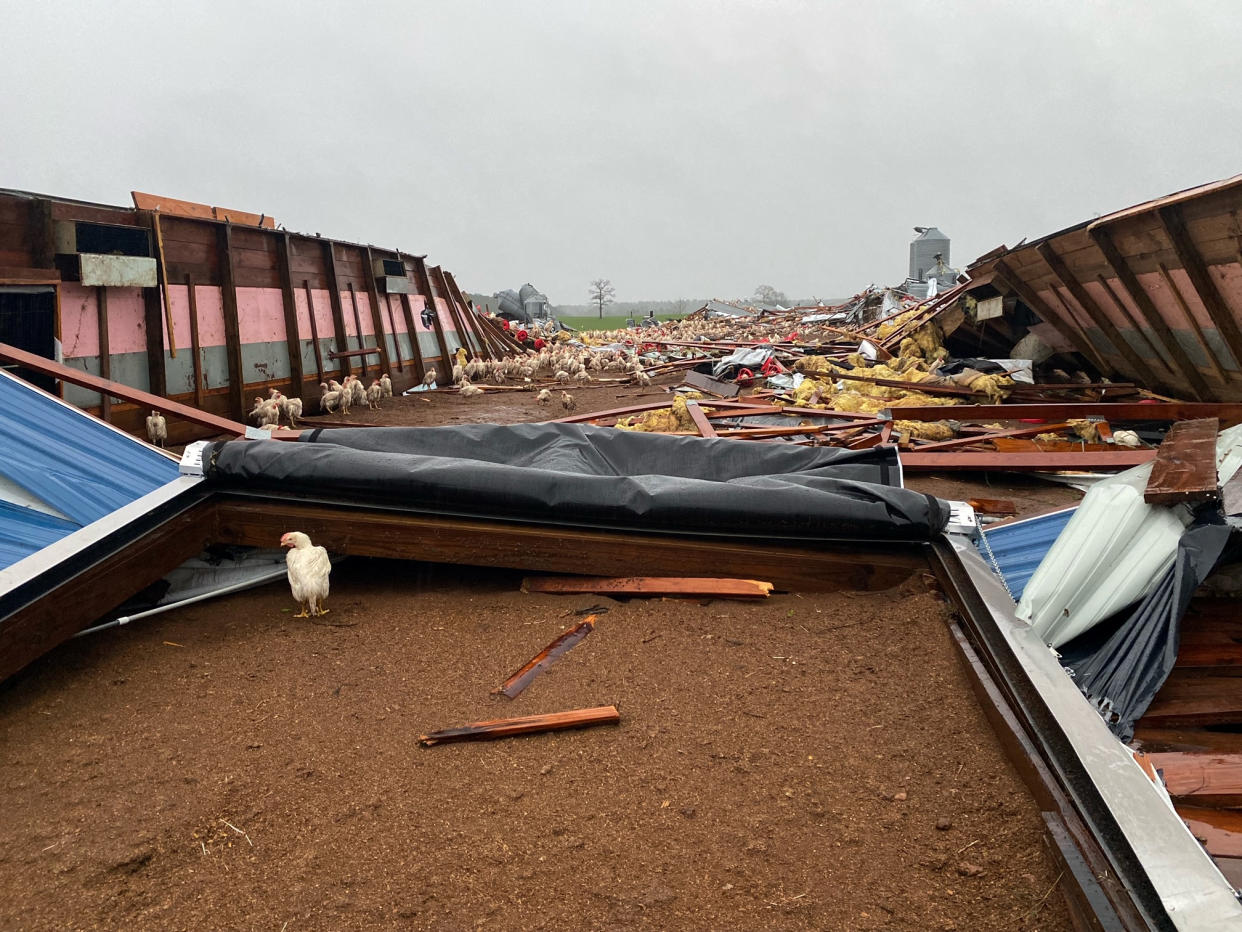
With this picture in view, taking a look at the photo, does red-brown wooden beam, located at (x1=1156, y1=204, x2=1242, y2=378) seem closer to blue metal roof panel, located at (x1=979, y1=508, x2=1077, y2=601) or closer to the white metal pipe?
blue metal roof panel, located at (x1=979, y1=508, x2=1077, y2=601)

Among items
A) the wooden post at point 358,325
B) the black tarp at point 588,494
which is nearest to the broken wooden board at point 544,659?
Answer: the black tarp at point 588,494

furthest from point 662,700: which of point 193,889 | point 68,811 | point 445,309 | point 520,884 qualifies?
point 445,309

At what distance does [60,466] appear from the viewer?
3670mm

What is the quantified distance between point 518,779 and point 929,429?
24.0 feet

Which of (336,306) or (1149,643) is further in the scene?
(336,306)

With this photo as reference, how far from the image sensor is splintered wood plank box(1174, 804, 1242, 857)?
6.88 ft

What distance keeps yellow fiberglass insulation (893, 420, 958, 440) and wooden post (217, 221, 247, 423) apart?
8763 millimetres

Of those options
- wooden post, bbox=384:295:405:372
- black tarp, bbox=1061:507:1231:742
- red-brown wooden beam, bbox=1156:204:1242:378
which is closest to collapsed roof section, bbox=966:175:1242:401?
red-brown wooden beam, bbox=1156:204:1242:378

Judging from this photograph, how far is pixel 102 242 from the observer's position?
317 inches

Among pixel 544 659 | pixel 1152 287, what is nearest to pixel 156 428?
pixel 544 659

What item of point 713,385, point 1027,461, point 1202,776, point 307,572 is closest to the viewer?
point 1202,776

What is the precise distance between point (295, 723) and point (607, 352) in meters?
19.8

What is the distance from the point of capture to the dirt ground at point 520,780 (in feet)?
6.55

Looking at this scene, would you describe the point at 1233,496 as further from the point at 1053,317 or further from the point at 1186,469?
the point at 1053,317
